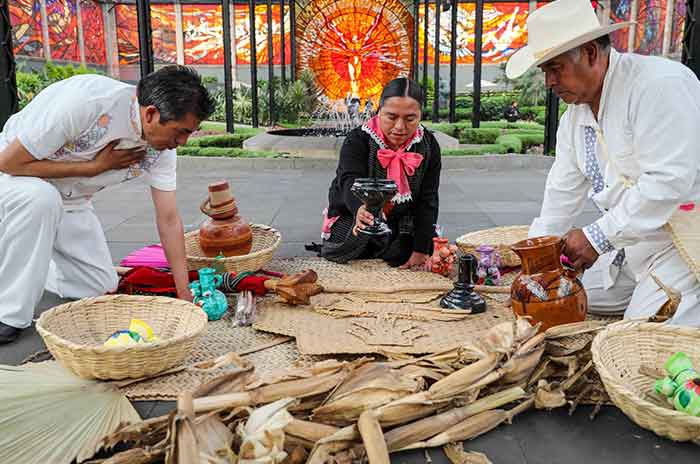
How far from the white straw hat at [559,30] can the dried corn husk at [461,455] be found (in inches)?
55.1

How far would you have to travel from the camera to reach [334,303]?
3012 mm

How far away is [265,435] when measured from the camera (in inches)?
61.5

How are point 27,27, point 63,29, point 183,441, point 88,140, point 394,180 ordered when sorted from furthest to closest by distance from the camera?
point 63,29 < point 27,27 < point 394,180 < point 88,140 < point 183,441

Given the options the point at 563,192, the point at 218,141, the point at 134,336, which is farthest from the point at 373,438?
the point at 218,141

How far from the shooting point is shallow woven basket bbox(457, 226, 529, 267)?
144 inches

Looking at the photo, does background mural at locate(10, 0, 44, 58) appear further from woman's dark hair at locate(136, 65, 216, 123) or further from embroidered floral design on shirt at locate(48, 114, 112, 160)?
woman's dark hair at locate(136, 65, 216, 123)

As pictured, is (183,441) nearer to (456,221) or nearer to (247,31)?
(456,221)

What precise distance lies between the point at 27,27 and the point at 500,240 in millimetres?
26452

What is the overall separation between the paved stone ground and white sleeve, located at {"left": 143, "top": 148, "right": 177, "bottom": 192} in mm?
832

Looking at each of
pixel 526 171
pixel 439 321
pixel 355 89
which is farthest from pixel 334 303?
pixel 355 89

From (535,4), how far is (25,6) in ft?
69.0

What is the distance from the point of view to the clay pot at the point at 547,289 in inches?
93.3

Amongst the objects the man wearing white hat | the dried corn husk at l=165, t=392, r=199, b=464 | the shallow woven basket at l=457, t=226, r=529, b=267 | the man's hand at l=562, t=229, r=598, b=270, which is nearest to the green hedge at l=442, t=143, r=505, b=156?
the shallow woven basket at l=457, t=226, r=529, b=267

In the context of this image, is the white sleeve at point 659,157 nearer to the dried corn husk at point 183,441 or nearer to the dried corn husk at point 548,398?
the dried corn husk at point 548,398
